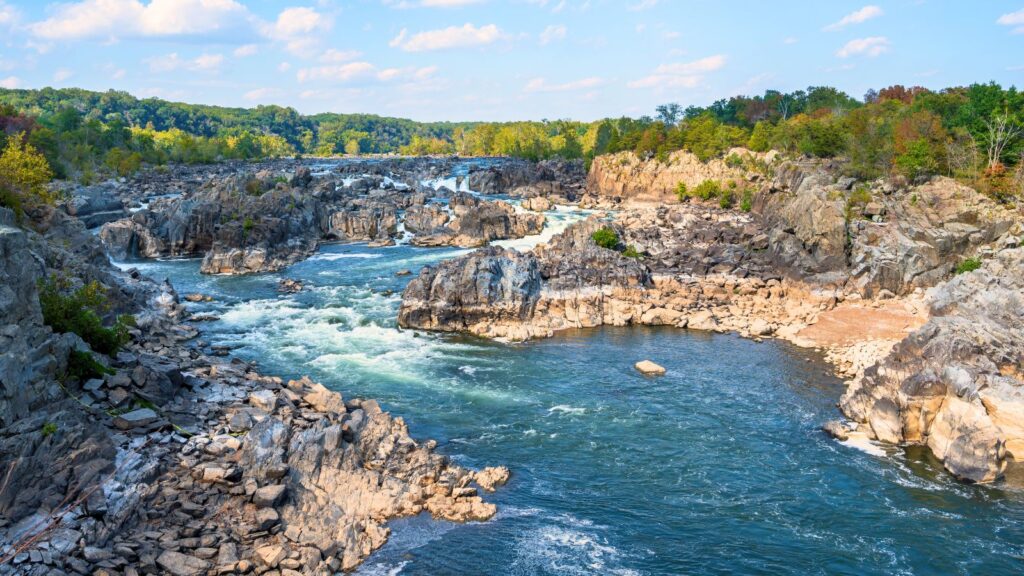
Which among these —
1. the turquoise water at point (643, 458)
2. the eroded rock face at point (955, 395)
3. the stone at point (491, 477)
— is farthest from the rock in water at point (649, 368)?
the stone at point (491, 477)

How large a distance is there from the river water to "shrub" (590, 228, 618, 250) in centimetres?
1250

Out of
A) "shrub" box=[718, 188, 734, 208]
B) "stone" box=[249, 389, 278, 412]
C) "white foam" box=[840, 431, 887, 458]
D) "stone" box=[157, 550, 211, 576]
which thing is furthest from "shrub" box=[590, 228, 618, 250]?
"stone" box=[157, 550, 211, 576]

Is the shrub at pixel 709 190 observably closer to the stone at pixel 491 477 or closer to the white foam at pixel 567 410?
the white foam at pixel 567 410

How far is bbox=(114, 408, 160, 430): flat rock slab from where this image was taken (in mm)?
23438

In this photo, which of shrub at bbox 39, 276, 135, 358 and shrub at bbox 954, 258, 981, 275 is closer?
shrub at bbox 39, 276, 135, 358

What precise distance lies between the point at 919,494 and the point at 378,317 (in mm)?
31908

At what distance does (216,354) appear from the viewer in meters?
38.2

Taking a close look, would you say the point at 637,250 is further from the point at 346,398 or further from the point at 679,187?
the point at 679,187

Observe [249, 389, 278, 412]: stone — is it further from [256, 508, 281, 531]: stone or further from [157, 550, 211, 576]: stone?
[157, 550, 211, 576]: stone

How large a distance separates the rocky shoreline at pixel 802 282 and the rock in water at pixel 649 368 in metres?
7.75

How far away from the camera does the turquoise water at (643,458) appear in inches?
874

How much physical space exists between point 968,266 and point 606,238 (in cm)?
2507

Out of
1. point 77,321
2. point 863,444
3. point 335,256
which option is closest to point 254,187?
point 335,256

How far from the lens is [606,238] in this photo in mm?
57438
